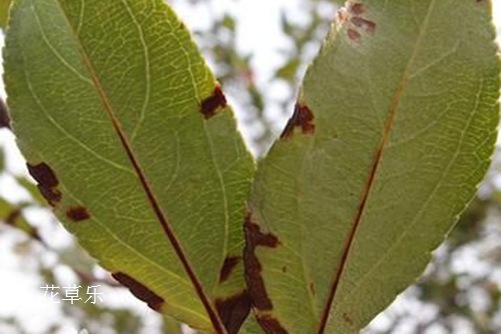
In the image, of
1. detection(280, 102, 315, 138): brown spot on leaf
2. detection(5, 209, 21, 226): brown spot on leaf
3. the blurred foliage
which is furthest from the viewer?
the blurred foliage

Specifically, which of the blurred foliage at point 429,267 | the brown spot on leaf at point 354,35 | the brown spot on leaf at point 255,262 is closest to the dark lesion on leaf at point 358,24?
the brown spot on leaf at point 354,35

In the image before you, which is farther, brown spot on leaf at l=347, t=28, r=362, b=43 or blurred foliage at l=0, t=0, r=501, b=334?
blurred foliage at l=0, t=0, r=501, b=334

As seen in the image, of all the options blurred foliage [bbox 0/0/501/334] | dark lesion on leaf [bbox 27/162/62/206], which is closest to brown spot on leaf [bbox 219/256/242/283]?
dark lesion on leaf [bbox 27/162/62/206]

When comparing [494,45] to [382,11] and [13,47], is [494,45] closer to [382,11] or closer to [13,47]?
[382,11]

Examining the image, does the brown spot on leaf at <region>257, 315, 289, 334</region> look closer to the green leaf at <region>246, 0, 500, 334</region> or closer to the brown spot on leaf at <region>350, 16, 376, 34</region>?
the green leaf at <region>246, 0, 500, 334</region>

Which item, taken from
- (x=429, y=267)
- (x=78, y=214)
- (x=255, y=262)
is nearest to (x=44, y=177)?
(x=78, y=214)

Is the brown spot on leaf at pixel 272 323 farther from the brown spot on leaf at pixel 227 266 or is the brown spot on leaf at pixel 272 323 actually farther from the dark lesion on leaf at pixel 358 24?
the dark lesion on leaf at pixel 358 24
